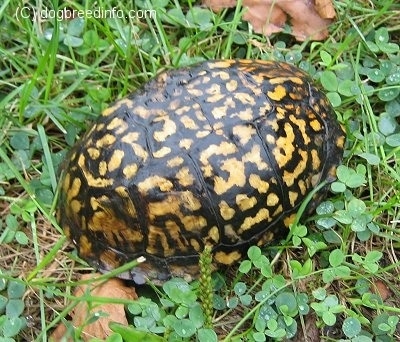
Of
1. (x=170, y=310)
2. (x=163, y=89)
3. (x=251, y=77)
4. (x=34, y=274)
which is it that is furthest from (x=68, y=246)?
(x=251, y=77)

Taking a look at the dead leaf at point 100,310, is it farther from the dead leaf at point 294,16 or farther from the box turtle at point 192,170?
the dead leaf at point 294,16

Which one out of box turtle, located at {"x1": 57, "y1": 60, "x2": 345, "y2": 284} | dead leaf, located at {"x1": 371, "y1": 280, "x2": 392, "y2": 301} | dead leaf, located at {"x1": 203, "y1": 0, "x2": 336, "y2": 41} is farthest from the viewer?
dead leaf, located at {"x1": 203, "y1": 0, "x2": 336, "y2": 41}

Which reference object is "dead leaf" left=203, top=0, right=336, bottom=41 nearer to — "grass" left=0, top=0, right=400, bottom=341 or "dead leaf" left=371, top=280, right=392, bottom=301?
"grass" left=0, top=0, right=400, bottom=341

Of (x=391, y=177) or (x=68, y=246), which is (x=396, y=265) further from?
(x=68, y=246)

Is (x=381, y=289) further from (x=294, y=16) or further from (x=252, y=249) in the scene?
(x=294, y=16)

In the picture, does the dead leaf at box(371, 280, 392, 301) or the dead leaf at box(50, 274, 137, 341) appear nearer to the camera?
the dead leaf at box(50, 274, 137, 341)

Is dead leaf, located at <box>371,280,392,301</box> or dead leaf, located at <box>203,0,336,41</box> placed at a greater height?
dead leaf, located at <box>203,0,336,41</box>

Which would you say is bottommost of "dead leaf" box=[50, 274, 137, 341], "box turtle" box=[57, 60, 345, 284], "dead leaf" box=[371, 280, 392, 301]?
"dead leaf" box=[371, 280, 392, 301]

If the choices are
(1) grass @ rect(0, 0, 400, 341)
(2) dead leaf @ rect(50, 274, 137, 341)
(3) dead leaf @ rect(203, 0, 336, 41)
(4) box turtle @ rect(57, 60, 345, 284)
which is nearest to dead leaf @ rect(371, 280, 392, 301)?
(1) grass @ rect(0, 0, 400, 341)
